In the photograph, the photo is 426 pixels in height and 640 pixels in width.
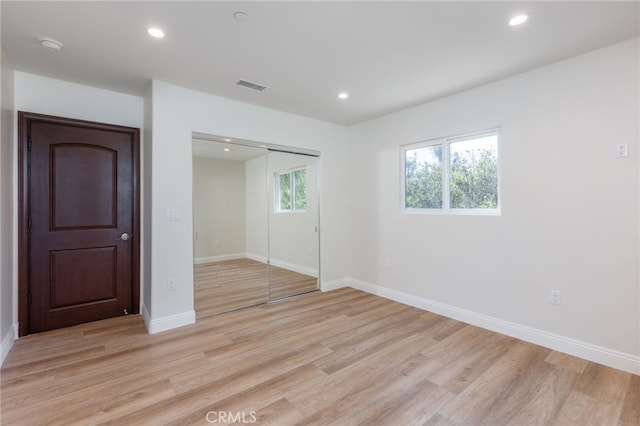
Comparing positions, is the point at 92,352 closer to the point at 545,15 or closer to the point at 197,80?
the point at 197,80

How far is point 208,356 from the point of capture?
247 centimetres

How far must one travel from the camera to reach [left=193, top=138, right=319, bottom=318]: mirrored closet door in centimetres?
355

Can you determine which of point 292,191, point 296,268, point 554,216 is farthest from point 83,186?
point 554,216

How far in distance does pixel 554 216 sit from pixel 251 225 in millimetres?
3451

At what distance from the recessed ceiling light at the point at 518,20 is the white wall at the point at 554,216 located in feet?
2.94

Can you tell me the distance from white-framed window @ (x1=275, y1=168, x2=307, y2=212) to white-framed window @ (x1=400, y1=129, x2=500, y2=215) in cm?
151

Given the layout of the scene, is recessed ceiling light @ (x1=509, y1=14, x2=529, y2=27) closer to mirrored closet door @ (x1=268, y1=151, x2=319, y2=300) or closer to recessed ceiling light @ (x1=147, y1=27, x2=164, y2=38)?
recessed ceiling light @ (x1=147, y1=27, x2=164, y2=38)

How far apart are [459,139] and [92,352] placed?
13.9ft

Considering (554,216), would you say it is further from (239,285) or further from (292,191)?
(239,285)

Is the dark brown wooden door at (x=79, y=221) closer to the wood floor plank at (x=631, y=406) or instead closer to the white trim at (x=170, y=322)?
the white trim at (x=170, y=322)

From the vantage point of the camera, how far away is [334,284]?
454 cm

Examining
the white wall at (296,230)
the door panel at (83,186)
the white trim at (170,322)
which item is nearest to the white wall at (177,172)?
the white trim at (170,322)

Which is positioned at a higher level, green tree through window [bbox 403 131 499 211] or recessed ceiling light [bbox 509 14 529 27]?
recessed ceiling light [bbox 509 14 529 27]

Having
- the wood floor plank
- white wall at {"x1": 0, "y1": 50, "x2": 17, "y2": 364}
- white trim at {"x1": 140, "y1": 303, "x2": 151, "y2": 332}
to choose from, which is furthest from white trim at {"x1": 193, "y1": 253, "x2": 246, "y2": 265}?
the wood floor plank
